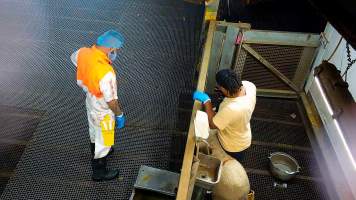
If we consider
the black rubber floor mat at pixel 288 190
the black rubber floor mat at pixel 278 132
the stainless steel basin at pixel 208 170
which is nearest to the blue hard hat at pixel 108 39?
the stainless steel basin at pixel 208 170

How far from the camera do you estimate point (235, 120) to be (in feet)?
13.6

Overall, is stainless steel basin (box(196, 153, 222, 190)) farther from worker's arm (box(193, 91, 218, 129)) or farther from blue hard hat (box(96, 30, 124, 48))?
blue hard hat (box(96, 30, 124, 48))

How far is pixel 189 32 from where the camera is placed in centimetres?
809

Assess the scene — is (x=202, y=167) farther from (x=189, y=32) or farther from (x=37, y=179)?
(x=189, y=32)

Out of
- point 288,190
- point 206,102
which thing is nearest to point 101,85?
point 206,102

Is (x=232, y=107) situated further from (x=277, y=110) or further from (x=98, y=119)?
(x=277, y=110)

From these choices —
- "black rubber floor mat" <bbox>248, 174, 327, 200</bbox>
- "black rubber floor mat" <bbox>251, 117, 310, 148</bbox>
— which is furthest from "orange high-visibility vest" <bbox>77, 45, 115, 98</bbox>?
"black rubber floor mat" <bbox>251, 117, 310, 148</bbox>

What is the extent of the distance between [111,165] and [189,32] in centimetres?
412

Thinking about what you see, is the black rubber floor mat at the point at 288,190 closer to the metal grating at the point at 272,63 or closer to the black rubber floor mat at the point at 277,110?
the black rubber floor mat at the point at 277,110

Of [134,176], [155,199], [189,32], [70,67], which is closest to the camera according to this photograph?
[155,199]

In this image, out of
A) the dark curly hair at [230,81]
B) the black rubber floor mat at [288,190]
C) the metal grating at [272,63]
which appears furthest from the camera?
the metal grating at [272,63]

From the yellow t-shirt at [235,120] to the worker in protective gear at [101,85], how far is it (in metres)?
1.32

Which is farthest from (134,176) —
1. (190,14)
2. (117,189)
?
(190,14)

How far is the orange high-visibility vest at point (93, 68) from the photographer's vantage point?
156 inches
